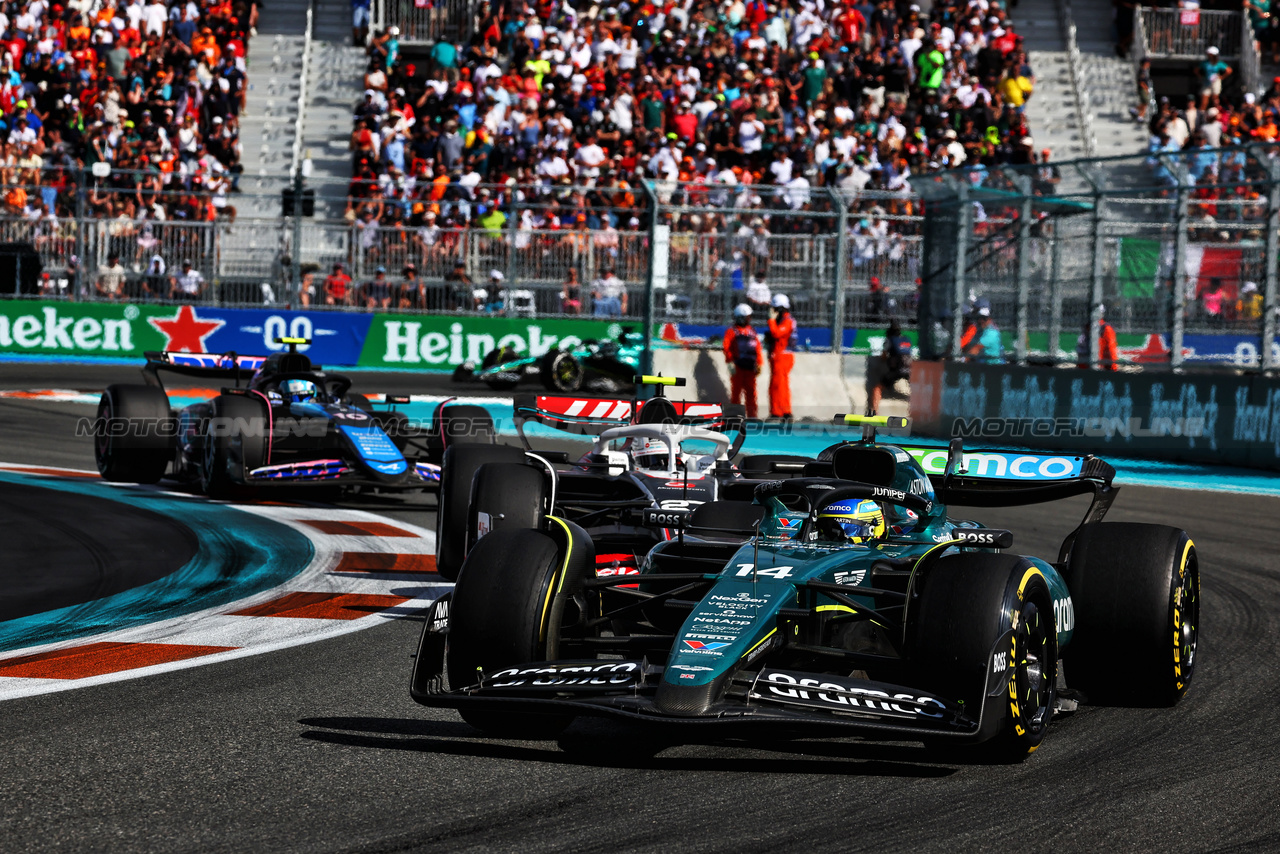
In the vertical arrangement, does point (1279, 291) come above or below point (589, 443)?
above

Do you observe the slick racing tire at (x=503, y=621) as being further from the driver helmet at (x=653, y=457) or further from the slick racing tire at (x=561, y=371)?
the slick racing tire at (x=561, y=371)

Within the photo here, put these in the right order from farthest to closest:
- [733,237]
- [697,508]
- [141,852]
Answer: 1. [733,237]
2. [697,508]
3. [141,852]

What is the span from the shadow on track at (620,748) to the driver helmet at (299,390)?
26.5 ft

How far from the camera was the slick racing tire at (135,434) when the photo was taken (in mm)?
13961

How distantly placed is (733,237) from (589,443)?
15.6 feet

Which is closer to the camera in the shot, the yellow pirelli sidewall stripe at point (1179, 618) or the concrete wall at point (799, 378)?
the yellow pirelli sidewall stripe at point (1179, 618)

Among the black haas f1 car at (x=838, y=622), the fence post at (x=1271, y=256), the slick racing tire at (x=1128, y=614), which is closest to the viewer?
the black haas f1 car at (x=838, y=622)

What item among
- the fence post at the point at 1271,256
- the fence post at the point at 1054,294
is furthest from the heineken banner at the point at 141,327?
the fence post at the point at 1271,256

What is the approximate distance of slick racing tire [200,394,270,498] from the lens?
42.4ft

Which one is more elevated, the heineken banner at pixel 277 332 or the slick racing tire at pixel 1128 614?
the heineken banner at pixel 277 332

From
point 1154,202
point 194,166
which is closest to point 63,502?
point 1154,202

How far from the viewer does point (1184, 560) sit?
6508mm

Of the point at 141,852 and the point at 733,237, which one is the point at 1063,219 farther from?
the point at 141,852

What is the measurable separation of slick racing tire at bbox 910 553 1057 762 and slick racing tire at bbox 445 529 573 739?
1.23 meters
